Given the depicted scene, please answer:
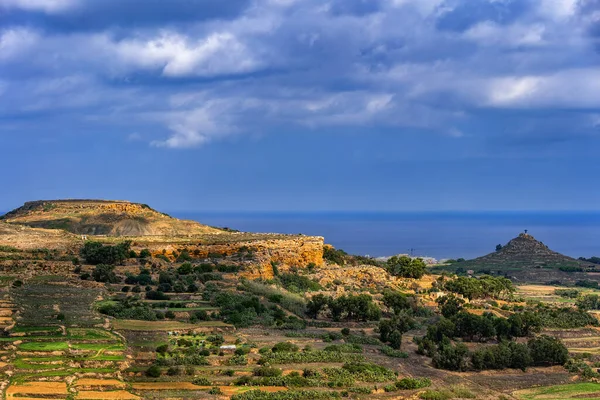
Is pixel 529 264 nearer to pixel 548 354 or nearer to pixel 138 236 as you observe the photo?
pixel 138 236

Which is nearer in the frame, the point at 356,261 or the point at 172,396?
the point at 172,396

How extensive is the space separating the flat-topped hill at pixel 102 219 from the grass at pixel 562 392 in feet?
181

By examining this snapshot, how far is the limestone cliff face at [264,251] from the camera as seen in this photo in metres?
63.7

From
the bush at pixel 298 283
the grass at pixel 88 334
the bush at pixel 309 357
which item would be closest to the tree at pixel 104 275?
the bush at pixel 298 283

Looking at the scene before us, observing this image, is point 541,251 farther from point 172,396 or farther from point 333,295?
point 172,396

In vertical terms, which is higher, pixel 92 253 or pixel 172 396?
pixel 92 253

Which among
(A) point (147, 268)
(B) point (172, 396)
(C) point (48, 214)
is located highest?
(C) point (48, 214)

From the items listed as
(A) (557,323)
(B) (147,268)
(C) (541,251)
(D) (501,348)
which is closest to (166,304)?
(B) (147,268)

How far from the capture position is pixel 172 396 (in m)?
28.0

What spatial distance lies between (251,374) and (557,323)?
3019 cm

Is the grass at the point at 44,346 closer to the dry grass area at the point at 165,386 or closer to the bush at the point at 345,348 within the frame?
the dry grass area at the point at 165,386

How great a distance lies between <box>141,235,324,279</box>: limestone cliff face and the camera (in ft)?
209

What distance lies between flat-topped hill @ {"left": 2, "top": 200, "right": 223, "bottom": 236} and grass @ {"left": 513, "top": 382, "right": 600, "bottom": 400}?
55.3 meters

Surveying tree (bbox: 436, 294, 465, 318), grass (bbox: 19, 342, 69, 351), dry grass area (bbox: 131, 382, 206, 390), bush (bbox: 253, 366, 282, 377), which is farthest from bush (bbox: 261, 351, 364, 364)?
tree (bbox: 436, 294, 465, 318)
